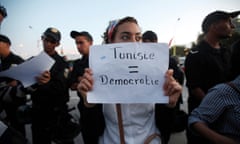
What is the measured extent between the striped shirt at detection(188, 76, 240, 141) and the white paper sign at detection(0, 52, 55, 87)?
152 cm

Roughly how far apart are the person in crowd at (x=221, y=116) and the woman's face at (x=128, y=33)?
0.63m

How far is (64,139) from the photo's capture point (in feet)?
10.9

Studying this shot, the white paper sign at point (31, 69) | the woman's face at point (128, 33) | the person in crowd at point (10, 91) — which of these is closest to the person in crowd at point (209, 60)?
the woman's face at point (128, 33)

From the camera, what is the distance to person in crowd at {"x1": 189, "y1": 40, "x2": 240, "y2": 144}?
1397 mm

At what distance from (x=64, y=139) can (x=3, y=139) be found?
204cm

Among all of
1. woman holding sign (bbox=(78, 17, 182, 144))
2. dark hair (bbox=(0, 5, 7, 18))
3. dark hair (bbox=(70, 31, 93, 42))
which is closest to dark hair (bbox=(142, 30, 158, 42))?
dark hair (bbox=(70, 31, 93, 42))

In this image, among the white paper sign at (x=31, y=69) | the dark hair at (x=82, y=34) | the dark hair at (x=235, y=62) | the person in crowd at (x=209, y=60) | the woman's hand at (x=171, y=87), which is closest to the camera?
the woman's hand at (x=171, y=87)

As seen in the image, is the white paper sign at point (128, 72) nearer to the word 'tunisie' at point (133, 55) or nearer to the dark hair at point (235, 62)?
the word 'tunisie' at point (133, 55)

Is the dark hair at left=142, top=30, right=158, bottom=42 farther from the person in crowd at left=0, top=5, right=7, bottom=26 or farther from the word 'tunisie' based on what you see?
the word 'tunisie'

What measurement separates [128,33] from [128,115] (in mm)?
517

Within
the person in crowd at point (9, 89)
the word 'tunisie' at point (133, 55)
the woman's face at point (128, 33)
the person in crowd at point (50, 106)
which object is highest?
the woman's face at point (128, 33)

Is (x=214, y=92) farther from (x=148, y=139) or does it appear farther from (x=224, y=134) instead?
(x=148, y=139)

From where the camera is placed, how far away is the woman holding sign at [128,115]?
4.25 feet

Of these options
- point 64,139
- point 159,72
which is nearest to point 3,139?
point 159,72
